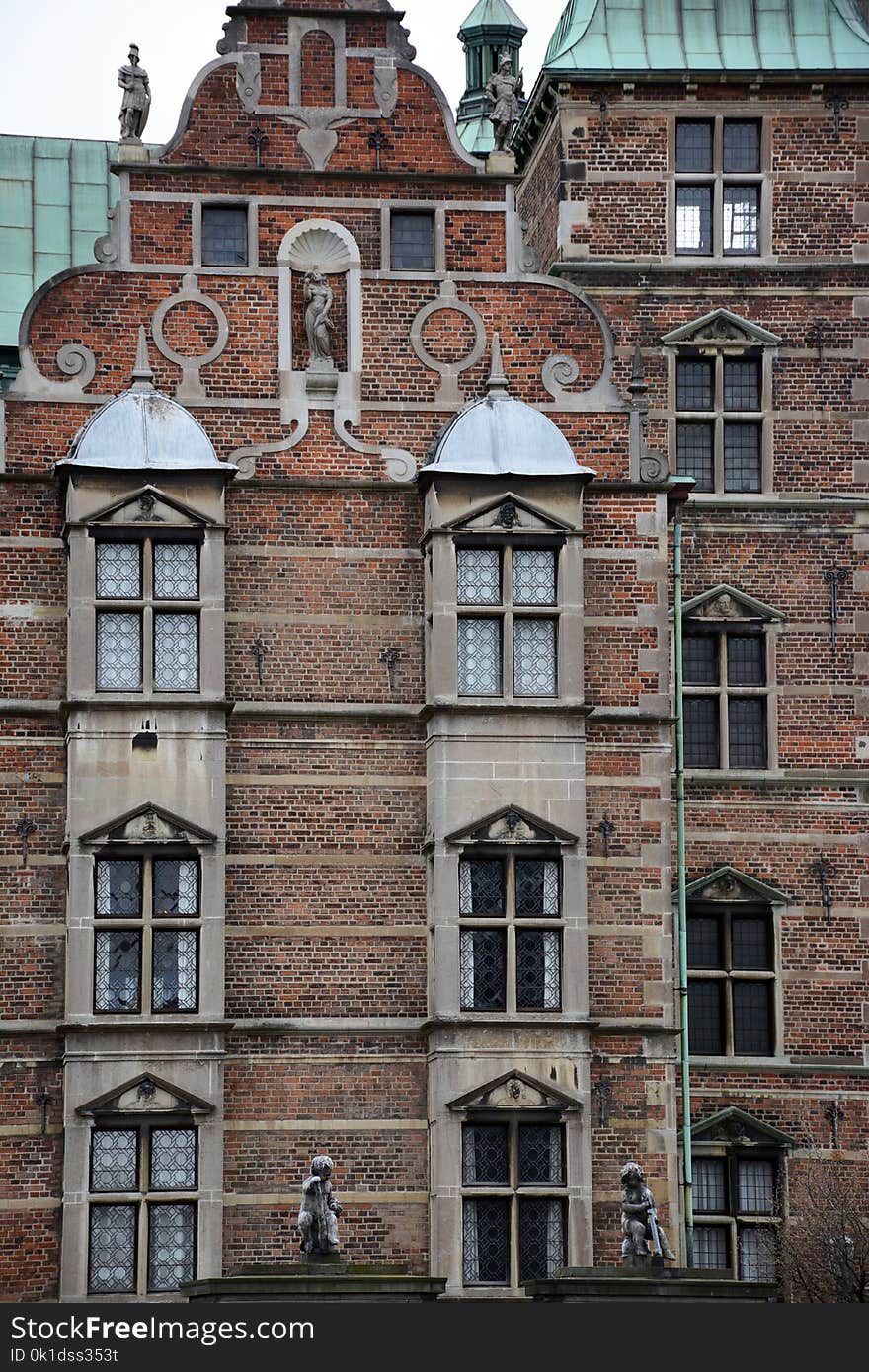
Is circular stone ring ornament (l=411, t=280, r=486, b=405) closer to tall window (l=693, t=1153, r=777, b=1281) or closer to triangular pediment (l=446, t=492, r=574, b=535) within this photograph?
triangular pediment (l=446, t=492, r=574, b=535)

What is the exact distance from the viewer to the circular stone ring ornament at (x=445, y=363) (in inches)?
1483

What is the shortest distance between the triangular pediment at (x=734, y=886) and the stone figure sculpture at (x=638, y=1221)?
6.26 metres

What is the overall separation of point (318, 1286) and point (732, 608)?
11432mm

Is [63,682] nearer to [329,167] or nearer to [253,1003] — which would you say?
[253,1003]

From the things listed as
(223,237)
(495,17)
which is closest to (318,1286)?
(223,237)

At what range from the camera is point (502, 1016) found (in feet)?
118

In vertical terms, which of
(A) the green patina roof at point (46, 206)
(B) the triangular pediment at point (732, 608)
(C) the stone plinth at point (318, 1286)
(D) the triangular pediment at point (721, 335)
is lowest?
(C) the stone plinth at point (318, 1286)

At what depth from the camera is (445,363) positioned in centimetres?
3769

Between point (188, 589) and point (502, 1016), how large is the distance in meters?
5.46

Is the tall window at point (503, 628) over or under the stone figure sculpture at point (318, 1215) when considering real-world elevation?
over

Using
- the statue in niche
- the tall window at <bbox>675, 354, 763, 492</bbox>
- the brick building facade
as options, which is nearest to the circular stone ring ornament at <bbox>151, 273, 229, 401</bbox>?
the brick building facade

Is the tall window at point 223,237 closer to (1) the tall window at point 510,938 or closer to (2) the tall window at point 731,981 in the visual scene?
(1) the tall window at point 510,938

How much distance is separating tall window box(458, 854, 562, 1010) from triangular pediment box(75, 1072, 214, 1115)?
300 cm

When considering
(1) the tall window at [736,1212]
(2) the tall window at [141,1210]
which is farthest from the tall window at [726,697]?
(2) the tall window at [141,1210]
